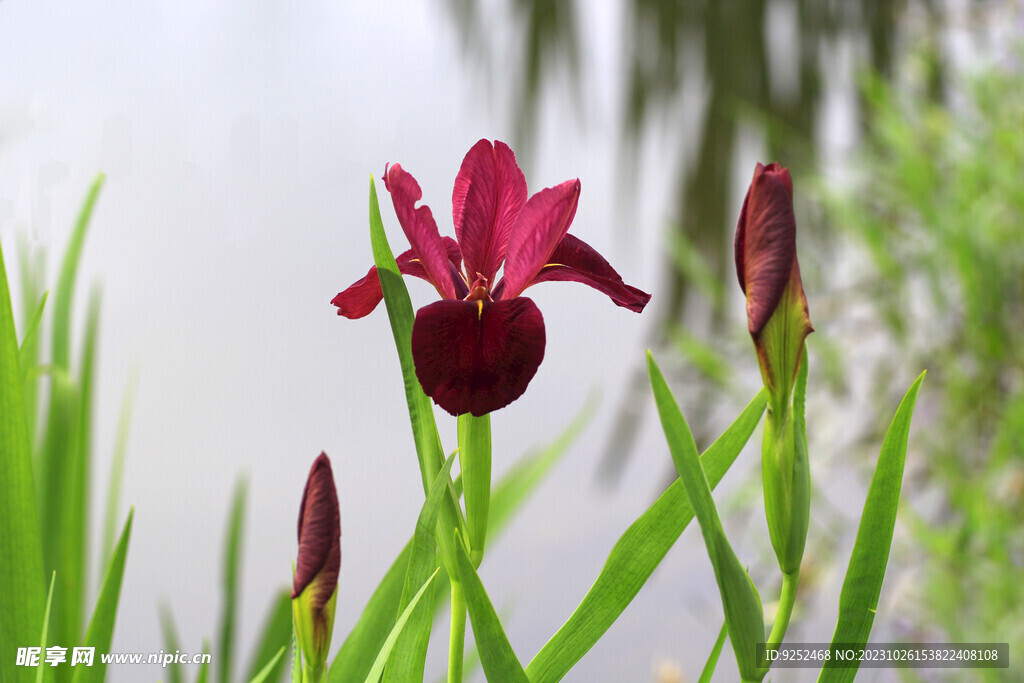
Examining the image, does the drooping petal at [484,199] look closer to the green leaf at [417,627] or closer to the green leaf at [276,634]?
the green leaf at [417,627]

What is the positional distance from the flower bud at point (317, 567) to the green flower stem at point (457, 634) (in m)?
0.03

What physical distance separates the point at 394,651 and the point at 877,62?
190 centimetres

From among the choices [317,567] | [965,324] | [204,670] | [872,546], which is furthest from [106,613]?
[965,324]

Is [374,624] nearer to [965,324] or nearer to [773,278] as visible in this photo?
[773,278]

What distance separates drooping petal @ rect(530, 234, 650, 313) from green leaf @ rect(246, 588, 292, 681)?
0.28m

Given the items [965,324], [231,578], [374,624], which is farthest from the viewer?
[965,324]

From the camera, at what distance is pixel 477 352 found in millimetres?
199

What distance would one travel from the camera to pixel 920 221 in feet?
3.34

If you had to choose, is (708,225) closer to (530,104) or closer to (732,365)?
(530,104)

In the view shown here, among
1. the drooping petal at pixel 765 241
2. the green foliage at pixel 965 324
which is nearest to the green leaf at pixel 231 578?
the drooping petal at pixel 765 241

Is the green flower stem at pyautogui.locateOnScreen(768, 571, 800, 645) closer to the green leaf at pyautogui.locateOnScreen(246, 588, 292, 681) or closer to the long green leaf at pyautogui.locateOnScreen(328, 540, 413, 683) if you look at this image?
the long green leaf at pyautogui.locateOnScreen(328, 540, 413, 683)

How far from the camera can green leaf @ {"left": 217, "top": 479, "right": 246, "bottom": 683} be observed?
1.43 ft

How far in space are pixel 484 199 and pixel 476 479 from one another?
0.27ft

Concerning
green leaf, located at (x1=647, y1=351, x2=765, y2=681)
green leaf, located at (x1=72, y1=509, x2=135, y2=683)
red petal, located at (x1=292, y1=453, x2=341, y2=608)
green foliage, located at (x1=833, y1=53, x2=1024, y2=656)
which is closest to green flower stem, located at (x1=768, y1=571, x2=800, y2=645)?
green leaf, located at (x1=647, y1=351, x2=765, y2=681)
